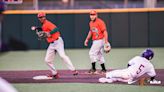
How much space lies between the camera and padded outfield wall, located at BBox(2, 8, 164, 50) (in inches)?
907

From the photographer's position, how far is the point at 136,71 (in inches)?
410

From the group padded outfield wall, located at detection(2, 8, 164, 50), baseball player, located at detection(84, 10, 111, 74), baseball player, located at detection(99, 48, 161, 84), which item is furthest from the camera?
padded outfield wall, located at detection(2, 8, 164, 50)

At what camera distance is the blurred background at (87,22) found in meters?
23.1

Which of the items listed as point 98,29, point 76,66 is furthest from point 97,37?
point 76,66

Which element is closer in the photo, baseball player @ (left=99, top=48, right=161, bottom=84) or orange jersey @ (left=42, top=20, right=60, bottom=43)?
baseball player @ (left=99, top=48, right=161, bottom=84)

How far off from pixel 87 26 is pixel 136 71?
508 inches

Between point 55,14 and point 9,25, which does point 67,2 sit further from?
point 9,25

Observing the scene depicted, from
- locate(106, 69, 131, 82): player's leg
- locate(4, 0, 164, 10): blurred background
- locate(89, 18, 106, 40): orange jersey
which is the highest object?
locate(89, 18, 106, 40): orange jersey

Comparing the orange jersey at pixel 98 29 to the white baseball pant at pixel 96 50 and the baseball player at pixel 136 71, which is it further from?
the baseball player at pixel 136 71

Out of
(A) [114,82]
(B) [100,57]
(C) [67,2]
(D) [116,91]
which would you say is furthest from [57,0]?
(D) [116,91]

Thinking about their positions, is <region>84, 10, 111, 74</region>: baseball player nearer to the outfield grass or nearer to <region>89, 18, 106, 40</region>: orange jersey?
<region>89, 18, 106, 40</region>: orange jersey

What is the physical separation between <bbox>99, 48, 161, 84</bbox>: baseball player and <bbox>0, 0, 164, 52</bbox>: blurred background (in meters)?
12.4

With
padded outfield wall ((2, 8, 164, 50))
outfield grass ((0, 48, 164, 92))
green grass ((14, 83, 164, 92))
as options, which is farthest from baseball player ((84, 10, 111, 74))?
padded outfield wall ((2, 8, 164, 50))

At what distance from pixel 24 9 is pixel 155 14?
628 cm
